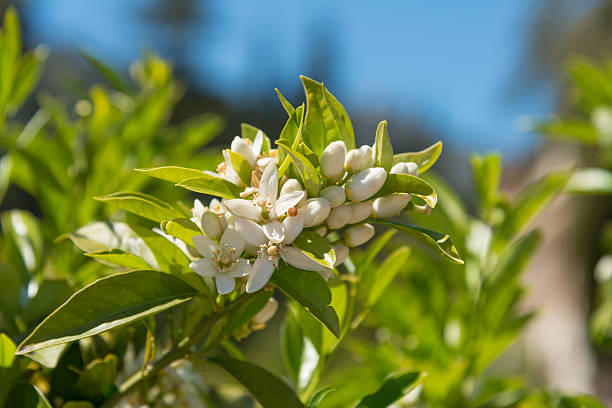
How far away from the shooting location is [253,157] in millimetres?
420

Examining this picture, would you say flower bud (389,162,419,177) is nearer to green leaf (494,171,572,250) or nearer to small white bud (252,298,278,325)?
small white bud (252,298,278,325)

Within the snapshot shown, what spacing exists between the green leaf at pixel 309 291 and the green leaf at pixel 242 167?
0.23 feet

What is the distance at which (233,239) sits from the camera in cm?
39

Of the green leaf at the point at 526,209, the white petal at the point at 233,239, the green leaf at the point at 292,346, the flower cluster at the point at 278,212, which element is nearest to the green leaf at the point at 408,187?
the flower cluster at the point at 278,212

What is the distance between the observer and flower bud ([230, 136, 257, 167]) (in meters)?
0.41

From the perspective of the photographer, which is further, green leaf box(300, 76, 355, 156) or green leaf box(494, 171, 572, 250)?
green leaf box(494, 171, 572, 250)

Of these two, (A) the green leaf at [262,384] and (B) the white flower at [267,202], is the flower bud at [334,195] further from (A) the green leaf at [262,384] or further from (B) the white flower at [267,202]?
(A) the green leaf at [262,384]

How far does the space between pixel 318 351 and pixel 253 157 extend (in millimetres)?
228

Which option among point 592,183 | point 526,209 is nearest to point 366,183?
point 526,209

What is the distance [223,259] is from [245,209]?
4 centimetres

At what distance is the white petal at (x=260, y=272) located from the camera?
14.7 inches

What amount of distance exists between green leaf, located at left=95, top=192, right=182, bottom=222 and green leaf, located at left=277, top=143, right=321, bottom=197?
114 mm

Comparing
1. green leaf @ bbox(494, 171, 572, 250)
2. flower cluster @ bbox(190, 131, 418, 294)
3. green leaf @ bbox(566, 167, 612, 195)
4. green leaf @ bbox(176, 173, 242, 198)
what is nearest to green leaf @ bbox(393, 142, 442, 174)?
flower cluster @ bbox(190, 131, 418, 294)

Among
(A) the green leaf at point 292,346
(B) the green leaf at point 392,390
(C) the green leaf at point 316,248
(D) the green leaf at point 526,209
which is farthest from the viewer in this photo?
(D) the green leaf at point 526,209
